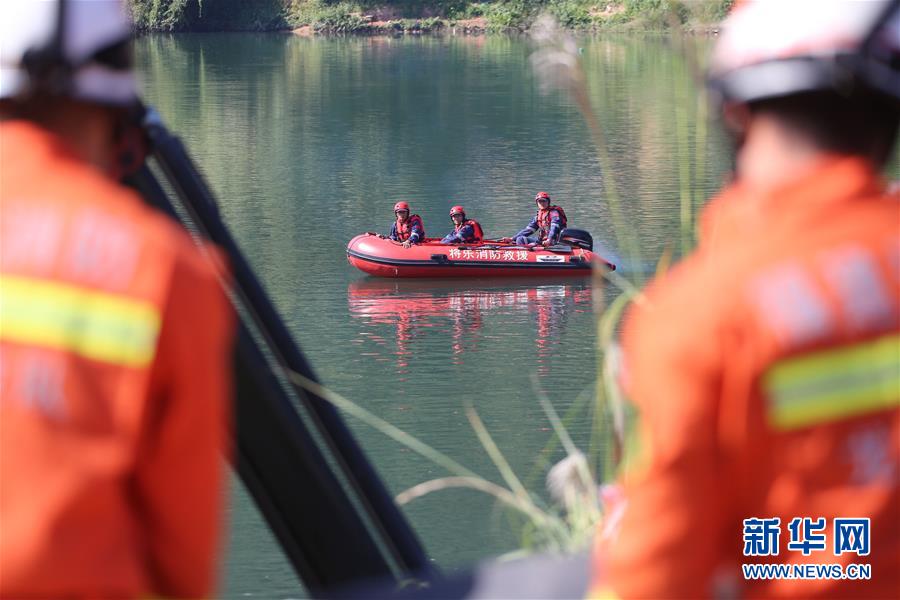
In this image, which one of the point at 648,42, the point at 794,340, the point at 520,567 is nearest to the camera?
the point at 794,340

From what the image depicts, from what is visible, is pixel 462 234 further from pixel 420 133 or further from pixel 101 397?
pixel 101 397

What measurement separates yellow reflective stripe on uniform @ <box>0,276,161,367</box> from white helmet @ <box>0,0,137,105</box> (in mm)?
276

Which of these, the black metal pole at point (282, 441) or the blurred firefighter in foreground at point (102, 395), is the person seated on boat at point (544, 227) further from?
the blurred firefighter in foreground at point (102, 395)

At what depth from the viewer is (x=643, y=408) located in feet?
5.23

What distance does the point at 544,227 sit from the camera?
18344mm

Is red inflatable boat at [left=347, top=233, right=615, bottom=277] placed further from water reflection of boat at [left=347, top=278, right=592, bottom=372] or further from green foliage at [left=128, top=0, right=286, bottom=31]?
green foliage at [left=128, top=0, right=286, bottom=31]

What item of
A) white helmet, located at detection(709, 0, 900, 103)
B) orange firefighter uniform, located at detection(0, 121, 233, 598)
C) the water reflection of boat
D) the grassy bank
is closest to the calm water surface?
the water reflection of boat

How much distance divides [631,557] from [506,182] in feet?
77.2

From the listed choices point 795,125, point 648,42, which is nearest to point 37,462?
point 795,125

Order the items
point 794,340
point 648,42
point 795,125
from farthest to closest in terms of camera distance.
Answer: point 648,42, point 795,125, point 794,340

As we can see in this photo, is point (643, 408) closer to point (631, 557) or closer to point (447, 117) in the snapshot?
point (631, 557)

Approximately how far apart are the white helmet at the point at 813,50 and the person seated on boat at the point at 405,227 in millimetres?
16526

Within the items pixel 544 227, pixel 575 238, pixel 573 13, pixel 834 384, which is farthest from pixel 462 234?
pixel 573 13

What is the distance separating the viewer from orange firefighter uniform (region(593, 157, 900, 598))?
154cm
